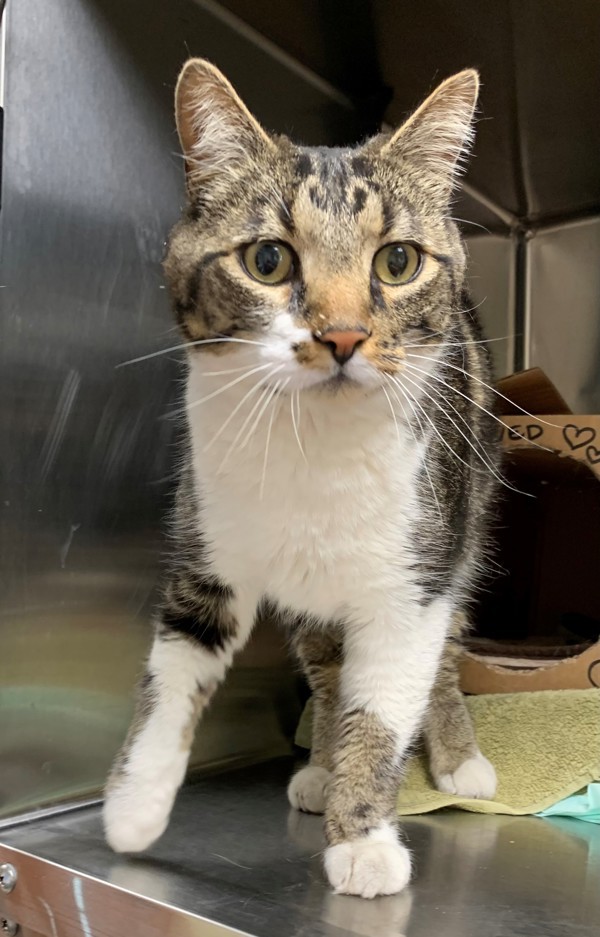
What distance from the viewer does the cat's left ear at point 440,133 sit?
909 millimetres

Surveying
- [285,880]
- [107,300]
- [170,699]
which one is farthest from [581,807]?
[107,300]

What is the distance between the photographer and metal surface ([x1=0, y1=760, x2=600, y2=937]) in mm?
711

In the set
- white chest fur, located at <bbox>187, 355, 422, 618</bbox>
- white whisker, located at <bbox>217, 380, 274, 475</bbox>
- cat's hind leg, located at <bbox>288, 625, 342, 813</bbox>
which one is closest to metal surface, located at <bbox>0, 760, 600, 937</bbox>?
cat's hind leg, located at <bbox>288, 625, 342, 813</bbox>

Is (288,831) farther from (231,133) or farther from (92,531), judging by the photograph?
(231,133)

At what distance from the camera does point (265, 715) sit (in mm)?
1317

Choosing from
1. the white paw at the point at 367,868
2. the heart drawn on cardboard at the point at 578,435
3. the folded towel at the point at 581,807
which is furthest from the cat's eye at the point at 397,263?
the folded towel at the point at 581,807

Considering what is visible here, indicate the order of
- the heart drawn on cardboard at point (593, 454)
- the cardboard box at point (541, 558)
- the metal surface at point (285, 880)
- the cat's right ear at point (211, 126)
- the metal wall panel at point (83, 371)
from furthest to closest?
the cardboard box at point (541, 558) → the heart drawn on cardboard at point (593, 454) → the metal wall panel at point (83, 371) → the cat's right ear at point (211, 126) → the metal surface at point (285, 880)

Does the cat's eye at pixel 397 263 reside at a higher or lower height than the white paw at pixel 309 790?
higher

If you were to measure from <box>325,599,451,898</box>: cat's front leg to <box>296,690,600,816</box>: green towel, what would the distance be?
147 mm

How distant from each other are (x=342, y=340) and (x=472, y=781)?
2.17ft

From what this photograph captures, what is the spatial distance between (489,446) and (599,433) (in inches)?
6.5

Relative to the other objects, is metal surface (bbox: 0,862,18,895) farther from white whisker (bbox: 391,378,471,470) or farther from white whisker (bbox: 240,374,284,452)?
white whisker (bbox: 391,378,471,470)

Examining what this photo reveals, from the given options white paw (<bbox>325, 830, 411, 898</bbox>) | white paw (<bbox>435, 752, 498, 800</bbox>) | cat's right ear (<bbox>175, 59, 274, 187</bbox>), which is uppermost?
cat's right ear (<bbox>175, 59, 274, 187</bbox>)

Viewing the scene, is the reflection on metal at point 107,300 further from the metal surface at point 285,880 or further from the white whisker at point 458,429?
the white whisker at point 458,429
